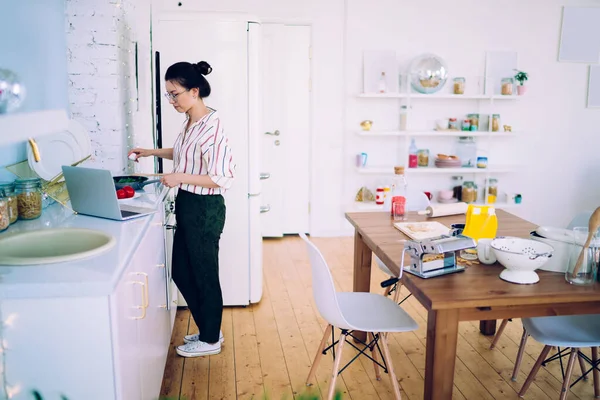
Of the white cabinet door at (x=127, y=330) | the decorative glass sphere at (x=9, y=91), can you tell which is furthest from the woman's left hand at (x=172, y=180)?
the decorative glass sphere at (x=9, y=91)

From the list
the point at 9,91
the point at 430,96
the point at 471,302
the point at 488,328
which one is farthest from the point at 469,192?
the point at 9,91

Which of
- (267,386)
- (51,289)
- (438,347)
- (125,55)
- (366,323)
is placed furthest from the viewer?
(125,55)

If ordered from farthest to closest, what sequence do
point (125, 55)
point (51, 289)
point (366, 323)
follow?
point (125, 55) < point (366, 323) < point (51, 289)

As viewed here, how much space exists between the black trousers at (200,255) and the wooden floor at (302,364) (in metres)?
0.25

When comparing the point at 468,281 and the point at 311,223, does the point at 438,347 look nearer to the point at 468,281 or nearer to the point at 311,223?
the point at 468,281

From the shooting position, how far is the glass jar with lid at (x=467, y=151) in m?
5.64

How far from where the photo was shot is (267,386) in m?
2.69

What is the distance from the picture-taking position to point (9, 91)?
1840mm

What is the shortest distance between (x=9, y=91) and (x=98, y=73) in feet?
3.79

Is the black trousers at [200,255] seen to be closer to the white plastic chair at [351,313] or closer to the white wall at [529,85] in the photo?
the white plastic chair at [351,313]

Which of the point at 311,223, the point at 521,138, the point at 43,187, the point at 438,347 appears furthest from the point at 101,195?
the point at 521,138

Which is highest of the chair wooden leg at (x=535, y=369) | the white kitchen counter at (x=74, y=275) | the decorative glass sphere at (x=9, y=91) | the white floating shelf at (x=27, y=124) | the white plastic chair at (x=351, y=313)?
the decorative glass sphere at (x=9, y=91)

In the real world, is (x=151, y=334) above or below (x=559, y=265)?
below

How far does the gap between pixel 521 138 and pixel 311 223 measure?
2.37 metres
